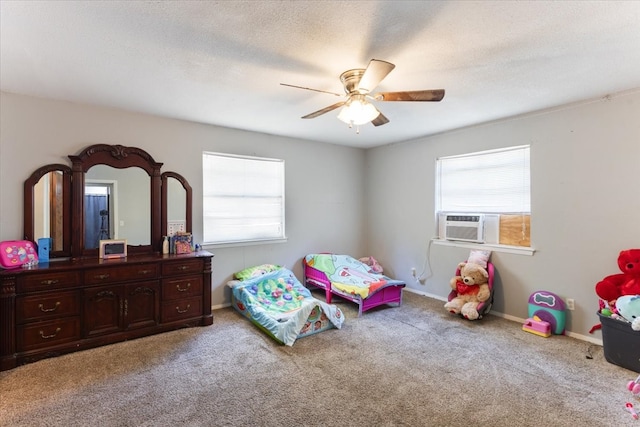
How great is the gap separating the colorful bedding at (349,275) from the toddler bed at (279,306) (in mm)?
445

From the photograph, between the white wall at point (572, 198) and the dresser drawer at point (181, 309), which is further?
the dresser drawer at point (181, 309)

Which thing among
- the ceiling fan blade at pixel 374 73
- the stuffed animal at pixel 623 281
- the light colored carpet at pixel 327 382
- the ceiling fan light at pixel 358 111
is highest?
the ceiling fan blade at pixel 374 73

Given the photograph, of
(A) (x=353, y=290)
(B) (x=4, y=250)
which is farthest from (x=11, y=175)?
(A) (x=353, y=290)

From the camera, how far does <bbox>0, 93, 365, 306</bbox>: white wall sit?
3004 millimetres

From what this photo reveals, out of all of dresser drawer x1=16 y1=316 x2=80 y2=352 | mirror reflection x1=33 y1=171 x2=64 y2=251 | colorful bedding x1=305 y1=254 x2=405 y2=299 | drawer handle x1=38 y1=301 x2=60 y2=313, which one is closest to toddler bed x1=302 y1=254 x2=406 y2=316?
colorful bedding x1=305 y1=254 x2=405 y2=299

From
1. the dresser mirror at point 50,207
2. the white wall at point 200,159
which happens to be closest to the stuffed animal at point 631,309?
the white wall at point 200,159

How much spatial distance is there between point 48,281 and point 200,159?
1.98 metres

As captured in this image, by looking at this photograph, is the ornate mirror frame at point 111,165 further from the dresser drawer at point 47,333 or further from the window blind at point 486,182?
the window blind at point 486,182

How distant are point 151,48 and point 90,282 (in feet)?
7.04

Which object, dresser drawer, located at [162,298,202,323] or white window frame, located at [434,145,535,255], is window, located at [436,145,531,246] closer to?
white window frame, located at [434,145,535,255]

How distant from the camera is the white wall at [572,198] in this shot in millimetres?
2938

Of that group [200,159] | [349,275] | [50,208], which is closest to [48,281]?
[50,208]

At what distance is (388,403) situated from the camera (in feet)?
7.07

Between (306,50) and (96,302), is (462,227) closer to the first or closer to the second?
(306,50)
